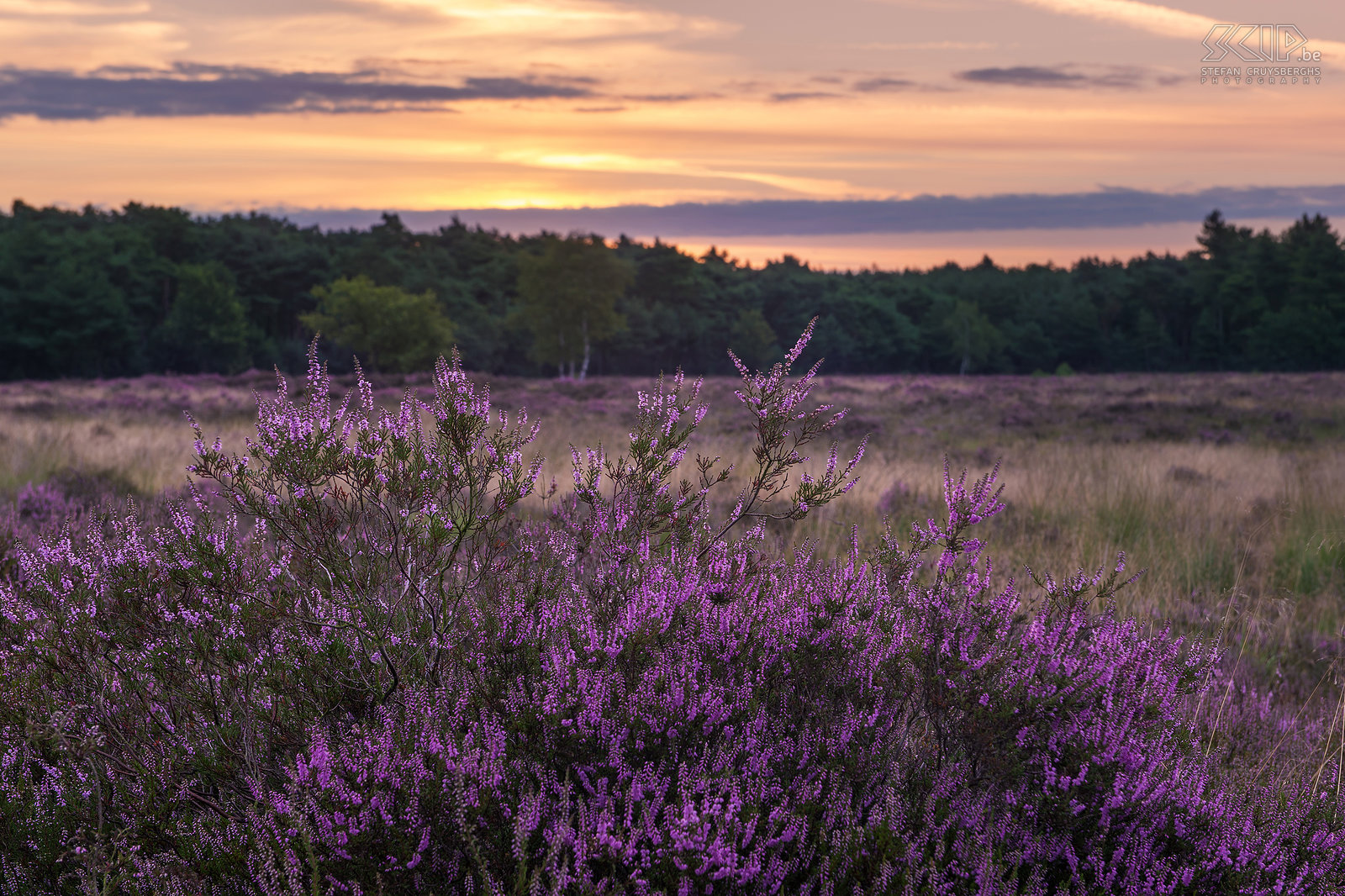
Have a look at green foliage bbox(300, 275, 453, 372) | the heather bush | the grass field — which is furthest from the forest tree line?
the heather bush

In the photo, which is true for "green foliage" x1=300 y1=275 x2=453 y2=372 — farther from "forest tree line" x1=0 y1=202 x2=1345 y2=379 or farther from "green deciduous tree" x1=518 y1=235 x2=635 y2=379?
"green deciduous tree" x1=518 y1=235 x2=635 y2=379

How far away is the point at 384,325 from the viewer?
57.3m

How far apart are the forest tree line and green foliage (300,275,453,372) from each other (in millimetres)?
135

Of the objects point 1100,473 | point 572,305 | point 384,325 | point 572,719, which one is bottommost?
point 1100,473

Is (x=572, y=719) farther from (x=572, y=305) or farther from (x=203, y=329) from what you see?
(x=203, y=329)

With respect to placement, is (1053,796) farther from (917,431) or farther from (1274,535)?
(917,431)

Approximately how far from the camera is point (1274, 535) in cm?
802

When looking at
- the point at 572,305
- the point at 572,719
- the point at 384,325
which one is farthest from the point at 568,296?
the point at 572,719

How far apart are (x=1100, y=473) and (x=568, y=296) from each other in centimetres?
6285

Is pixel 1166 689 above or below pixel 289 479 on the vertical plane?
below

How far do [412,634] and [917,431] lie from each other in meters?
18.3

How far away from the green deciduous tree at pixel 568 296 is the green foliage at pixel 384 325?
532 inches

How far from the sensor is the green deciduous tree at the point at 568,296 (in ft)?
235

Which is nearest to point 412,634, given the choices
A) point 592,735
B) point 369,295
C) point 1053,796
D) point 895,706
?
point 592,735
